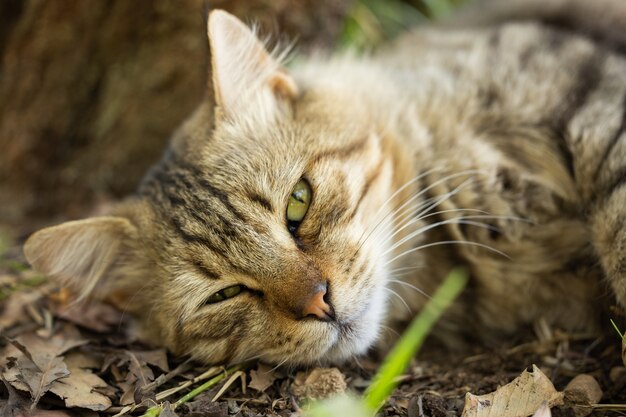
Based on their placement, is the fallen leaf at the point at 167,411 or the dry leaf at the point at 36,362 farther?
the dry leaf at the point at 36,362

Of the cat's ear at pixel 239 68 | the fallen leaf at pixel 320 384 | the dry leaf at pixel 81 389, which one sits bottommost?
the dry leaf at pixel 81 389

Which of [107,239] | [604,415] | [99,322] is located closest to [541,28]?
[604,415]

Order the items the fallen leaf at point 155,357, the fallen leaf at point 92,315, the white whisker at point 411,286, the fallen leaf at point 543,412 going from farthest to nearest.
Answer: the fallen leaf at point 92,315 < the white whisker at point 411,286 < the fallen leaf at point 155,357 < the fallen leaf at point 543,412

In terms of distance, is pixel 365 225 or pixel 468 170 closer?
pixel 365 225

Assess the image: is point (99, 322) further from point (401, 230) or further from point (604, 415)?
point (604, 415)

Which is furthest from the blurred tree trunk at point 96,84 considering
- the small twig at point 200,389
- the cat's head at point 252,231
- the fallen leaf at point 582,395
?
the fallen leaf at point 582,395

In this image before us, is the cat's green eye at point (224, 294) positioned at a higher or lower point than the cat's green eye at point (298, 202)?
lower

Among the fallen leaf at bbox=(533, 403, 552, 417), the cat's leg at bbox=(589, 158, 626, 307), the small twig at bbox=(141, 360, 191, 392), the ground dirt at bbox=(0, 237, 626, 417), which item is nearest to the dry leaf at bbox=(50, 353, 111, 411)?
the ground dirt at bbox=(0, 237, 626, 417)

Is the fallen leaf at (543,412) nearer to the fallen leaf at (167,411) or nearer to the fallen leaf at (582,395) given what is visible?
the fallen leaf at (582,395)
